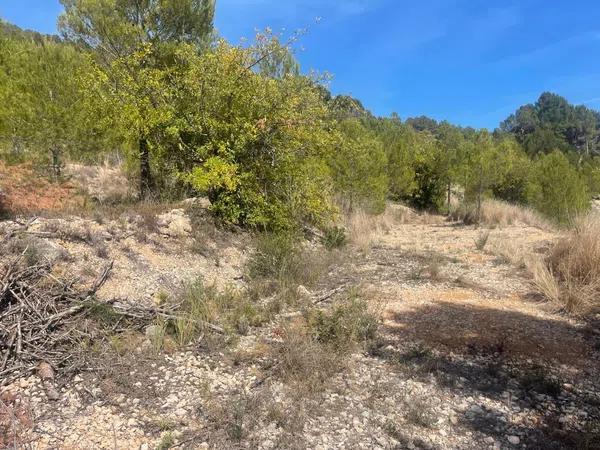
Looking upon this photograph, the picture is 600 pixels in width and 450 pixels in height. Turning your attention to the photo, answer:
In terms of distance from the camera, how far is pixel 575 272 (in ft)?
23.0

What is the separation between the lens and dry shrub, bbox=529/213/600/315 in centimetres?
628

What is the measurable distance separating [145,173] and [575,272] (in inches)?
347

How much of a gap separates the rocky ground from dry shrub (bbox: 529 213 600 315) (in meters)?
0.34

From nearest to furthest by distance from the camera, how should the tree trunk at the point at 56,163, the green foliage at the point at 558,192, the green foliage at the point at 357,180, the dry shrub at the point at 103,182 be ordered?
the dry shrub at the point at 103,182, the tree trunk at the point at 56,163, the green foliage at the point at 357,180, the green foliage at the point at 558,192

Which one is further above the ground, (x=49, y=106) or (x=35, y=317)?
(x=49, y=106)

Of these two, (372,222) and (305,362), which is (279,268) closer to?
(305,362)

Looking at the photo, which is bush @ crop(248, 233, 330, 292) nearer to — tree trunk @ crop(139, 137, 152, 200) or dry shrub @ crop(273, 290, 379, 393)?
dry shrub @ crop(273, 290, 379, 393)

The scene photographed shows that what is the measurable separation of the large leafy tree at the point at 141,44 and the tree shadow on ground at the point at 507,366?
605 centimetres

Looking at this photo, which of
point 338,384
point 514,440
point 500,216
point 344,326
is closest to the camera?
point 514,440

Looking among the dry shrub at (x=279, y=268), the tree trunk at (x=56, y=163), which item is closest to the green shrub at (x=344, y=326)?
the dry shrub at (x=279, y=268)

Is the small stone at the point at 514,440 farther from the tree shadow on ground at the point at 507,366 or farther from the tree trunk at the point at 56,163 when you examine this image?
the tree trunk at the point at 56,163

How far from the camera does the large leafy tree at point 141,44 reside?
8.85m

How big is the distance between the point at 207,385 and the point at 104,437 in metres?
0.90

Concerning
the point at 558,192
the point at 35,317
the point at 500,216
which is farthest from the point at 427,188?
the point at 35,317
